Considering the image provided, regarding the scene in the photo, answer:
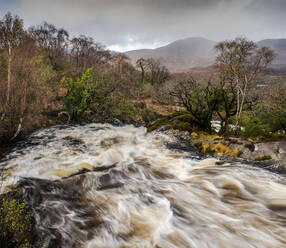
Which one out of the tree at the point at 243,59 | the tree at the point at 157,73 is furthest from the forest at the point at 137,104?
the tree at the point at 157,73

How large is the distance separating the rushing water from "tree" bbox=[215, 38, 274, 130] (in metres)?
7.62

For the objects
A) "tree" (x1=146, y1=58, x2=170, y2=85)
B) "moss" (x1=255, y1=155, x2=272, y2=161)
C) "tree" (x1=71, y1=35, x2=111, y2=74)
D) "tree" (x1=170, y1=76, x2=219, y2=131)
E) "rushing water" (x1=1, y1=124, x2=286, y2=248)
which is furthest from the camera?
"tree" (x1=146, y1=58, x2=170, y2=85)

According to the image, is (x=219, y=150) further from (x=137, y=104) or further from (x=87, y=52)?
(x=87, y=52)

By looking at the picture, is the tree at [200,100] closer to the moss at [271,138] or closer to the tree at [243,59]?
the tree at [243,59]

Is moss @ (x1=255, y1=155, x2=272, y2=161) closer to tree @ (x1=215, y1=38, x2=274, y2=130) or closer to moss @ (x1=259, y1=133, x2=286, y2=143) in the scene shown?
moss @ (x1=259, y1=133, x2=286, y2=143)

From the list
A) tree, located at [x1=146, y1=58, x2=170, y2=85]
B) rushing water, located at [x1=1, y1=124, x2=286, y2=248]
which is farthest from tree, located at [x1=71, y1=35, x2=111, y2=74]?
rushing water, located at [x1=1, y1=124, x2=286, y2=248]

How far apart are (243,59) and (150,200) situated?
1152 cm

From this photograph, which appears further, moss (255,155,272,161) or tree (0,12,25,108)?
tree (0,12,25,108)

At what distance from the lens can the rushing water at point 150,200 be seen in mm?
3271

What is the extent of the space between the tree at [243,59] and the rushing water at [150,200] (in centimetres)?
762

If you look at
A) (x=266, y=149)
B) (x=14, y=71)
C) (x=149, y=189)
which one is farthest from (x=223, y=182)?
(x=14, y=71)

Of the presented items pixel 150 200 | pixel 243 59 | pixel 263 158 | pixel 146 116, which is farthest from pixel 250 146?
pixel 146 116

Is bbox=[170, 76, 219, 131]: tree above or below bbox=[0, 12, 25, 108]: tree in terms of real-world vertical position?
below

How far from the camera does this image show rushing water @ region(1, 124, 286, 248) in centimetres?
327
